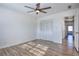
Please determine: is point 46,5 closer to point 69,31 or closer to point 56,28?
point 56,28

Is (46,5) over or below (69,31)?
over

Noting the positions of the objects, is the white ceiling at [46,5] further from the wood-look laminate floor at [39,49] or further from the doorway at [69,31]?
the wood-look laminate floor at [39,49]

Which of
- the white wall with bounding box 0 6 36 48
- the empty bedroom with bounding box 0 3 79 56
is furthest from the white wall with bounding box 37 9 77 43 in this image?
the white wall with bounding box 0 6 36 48

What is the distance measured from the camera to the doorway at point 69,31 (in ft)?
4.67

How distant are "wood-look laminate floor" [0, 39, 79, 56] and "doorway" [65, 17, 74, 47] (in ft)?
0.21

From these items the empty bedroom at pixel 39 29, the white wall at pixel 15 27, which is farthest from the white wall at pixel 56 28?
the white wall at pixel 15 27

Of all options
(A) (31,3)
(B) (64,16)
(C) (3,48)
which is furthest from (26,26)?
(B) (64,16)

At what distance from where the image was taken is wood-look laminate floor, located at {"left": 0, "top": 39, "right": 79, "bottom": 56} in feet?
4.60

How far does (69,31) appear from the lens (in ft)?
4.71

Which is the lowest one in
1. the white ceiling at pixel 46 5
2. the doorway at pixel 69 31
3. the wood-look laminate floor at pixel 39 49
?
the wood-look laminate floor at pixel 39 49

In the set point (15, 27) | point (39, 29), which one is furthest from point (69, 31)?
point (15, 27)

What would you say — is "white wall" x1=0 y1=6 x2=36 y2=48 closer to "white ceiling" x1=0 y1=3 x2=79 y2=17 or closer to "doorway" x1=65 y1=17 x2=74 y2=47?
"white ceiling" x1=0 y1=3 x2=79 y2=17

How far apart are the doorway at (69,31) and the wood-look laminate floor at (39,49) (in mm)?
63

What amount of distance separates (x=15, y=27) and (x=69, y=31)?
85cm
